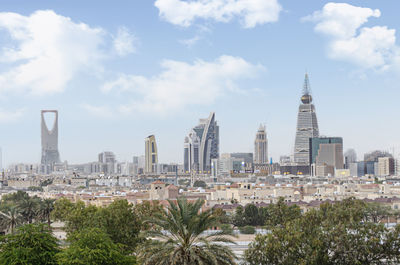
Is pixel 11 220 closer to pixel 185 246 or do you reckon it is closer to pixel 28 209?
pixel 28 209

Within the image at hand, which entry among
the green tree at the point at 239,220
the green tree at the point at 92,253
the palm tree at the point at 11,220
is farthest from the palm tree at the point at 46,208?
the green tree at the point at 92,253

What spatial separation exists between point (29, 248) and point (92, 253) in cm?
228

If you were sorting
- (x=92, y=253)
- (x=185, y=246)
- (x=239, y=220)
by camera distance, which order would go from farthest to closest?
(x=239, y=220)
(x=185, y=246)
(x=92, y=253)

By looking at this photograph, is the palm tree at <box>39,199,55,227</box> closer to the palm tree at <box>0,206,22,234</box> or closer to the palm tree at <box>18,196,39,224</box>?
the palm tree at <box>18,196,39,224</box>

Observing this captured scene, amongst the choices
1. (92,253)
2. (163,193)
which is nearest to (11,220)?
(92,253)

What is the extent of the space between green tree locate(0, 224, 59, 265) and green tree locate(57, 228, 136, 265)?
723 mm

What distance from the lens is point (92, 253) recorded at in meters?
19.5

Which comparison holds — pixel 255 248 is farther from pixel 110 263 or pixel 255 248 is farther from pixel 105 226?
pixel 105 226

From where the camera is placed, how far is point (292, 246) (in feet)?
81.2

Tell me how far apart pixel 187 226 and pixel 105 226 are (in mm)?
14083

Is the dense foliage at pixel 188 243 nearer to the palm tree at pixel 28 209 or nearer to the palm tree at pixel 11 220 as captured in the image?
the palm tree at pixel 11 220

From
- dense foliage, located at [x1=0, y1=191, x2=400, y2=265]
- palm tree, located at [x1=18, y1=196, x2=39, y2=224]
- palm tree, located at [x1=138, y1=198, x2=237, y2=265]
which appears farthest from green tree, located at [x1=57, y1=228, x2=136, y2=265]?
palm tree, located at [x1=18, y1=196, x2=39, y2=224]

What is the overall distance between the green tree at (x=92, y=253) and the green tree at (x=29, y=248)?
723 millimetres

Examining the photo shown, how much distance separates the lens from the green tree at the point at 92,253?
19203 millimetres
